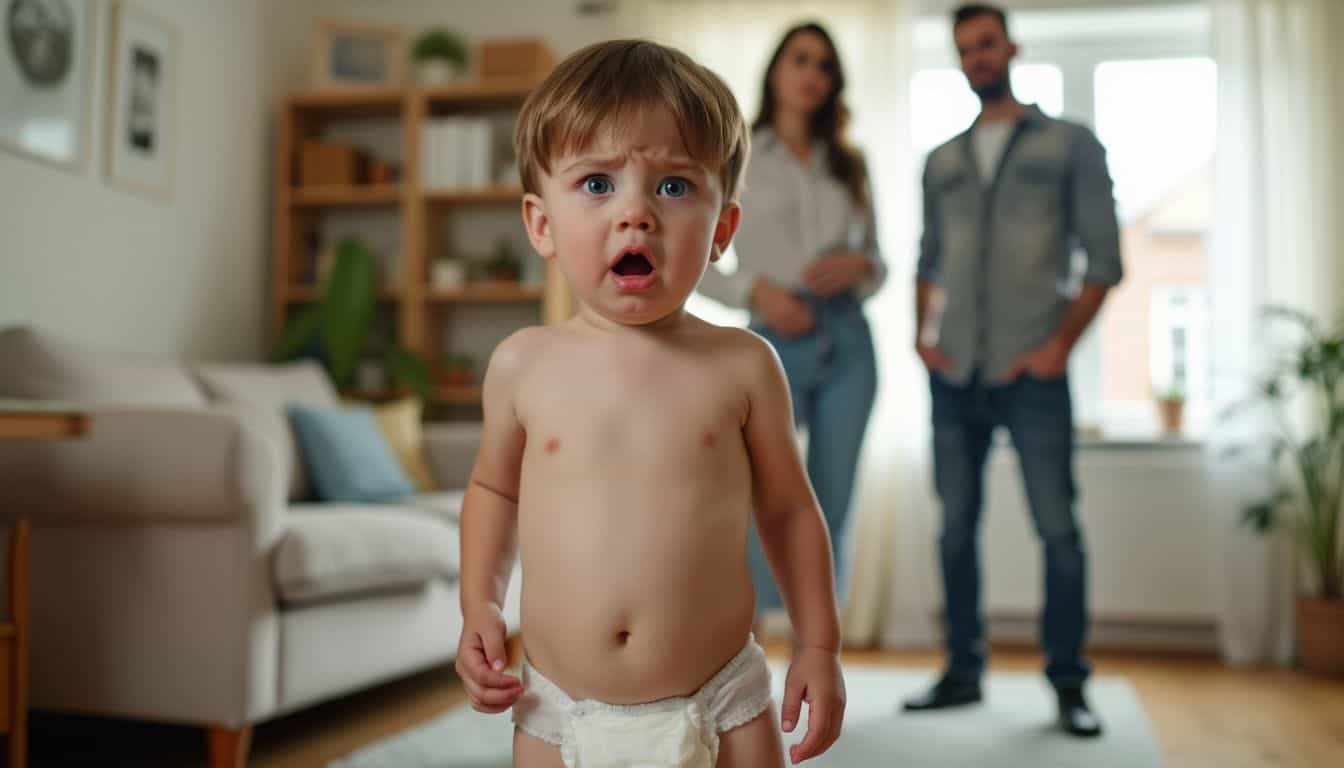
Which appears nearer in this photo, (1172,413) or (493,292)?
(1172,413)

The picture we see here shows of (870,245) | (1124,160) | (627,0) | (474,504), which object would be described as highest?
(627,0)

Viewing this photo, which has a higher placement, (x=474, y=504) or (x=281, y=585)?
(x=474, y=504)

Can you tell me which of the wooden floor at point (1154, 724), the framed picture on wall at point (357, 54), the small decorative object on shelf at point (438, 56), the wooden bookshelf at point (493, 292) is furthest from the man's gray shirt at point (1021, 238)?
the framed picture on wall at point (357, 54)

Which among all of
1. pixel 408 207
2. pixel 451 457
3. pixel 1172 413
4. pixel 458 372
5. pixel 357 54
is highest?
pixel 357 54

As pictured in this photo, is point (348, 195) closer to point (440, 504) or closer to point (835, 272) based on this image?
point (440, 504)

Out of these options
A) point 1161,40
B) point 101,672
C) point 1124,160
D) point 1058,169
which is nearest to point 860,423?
point 1058,169

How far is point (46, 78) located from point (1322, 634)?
3.96 meters

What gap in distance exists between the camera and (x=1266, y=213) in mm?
3641

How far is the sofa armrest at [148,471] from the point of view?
191 centimetres

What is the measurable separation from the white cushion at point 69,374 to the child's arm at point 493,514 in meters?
1.72

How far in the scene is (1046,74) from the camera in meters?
4.14

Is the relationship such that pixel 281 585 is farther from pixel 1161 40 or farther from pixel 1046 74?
pixel 1161 40

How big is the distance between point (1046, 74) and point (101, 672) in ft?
11.9

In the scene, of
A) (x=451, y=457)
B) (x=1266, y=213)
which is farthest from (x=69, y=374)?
(x=1266, y=213)
